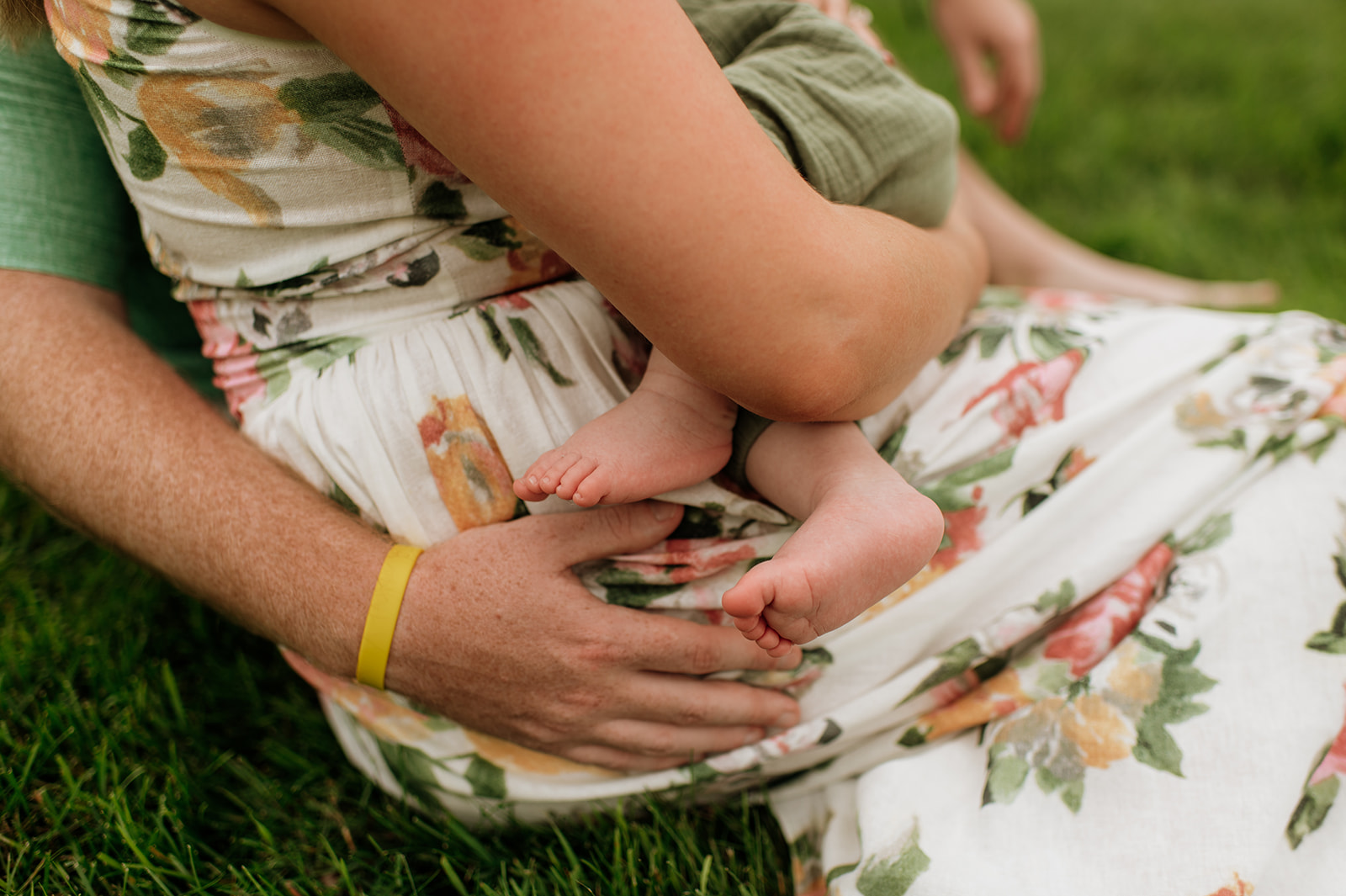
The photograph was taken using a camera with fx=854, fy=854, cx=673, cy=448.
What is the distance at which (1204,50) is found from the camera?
323cm

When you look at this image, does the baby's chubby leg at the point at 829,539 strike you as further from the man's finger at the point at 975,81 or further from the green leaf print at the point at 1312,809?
the man's finger at the point at 975,81

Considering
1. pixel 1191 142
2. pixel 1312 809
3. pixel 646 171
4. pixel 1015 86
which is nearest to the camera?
pixel 646 171

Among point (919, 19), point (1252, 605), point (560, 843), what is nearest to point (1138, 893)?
point (1252, 605)

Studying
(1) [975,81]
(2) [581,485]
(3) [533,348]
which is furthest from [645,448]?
(1) [975,81]

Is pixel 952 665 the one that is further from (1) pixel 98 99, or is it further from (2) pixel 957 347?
(1) pixel 98 99

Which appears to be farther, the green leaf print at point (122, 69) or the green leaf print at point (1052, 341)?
the green leaf print at point (1052, 341)

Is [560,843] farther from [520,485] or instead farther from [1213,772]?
[1213,772]

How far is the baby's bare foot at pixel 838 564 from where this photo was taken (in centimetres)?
63

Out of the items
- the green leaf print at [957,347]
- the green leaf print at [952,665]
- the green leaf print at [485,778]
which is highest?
the green leaf print at [957,347]

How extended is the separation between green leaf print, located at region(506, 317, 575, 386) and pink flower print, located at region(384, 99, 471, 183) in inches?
5.7

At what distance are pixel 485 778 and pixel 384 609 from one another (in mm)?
246

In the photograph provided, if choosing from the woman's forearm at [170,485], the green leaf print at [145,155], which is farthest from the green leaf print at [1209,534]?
the green leaf print at [145,155]

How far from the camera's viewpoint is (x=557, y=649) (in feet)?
2.76

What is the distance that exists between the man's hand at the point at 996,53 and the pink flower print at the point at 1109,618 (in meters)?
1.21
